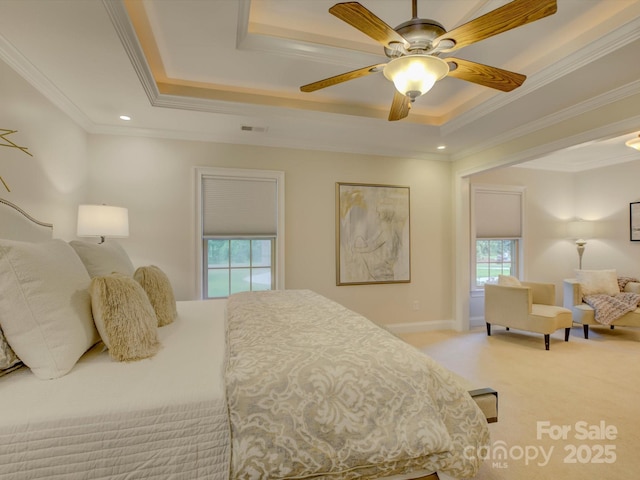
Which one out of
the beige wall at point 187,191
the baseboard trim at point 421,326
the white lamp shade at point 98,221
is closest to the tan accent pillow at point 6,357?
the beige wall at point 187,191

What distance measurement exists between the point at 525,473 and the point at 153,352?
204 centimetres

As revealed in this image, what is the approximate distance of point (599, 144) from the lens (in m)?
4.21

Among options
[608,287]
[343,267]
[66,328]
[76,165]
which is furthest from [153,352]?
[608,287]

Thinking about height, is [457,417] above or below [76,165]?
below

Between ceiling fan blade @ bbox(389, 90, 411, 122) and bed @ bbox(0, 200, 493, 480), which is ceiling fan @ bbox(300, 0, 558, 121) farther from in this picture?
bed @ bbox(0, 200, 493, 480)

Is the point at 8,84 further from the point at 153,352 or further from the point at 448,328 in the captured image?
the point at 448,328

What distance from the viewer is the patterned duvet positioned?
1006mm

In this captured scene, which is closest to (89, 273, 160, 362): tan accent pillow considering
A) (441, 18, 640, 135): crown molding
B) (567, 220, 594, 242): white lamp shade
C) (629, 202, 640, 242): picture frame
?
(441, 18, 640, 135): crown molding

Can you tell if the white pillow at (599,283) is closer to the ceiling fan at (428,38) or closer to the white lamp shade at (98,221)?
the ceiling fan at (428,38)

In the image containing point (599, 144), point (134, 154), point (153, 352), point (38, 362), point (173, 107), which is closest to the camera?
point (38, 362)

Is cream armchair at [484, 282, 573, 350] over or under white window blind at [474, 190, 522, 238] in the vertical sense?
under

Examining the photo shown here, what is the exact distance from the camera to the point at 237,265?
364cm

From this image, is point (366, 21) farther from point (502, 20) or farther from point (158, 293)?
point (158, 293)

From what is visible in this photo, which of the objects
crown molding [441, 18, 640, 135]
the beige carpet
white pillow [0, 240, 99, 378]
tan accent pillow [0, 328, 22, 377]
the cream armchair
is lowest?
the beige carpet
